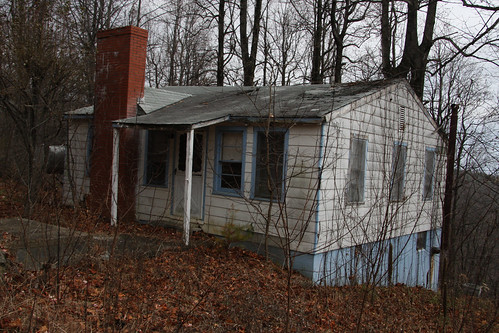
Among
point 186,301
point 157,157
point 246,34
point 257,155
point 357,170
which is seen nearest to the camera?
point 186,301

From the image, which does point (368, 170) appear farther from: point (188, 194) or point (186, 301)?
point (186, 301)

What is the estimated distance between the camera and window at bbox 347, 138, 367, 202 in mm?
10312

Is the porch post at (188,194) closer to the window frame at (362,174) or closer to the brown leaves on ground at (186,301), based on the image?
the brown leaves on ground at (186,301)

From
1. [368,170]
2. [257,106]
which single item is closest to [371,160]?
[368,170]

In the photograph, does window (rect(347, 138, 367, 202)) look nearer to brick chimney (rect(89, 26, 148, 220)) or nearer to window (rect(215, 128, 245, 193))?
window (rect(215, 128, 245, 193))

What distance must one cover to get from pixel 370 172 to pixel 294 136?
2623 mm

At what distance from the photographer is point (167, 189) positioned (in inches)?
458

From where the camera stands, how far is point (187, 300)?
6395 mm

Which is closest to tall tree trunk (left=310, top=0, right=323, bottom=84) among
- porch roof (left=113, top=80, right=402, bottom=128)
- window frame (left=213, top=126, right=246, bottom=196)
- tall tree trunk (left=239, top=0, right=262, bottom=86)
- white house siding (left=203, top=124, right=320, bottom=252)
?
tall tree trunk (left=239, top=0, right=262, bottom=86)

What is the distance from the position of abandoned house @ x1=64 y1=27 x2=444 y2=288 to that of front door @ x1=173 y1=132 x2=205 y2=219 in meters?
0.03

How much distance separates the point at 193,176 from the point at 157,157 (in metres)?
1.40

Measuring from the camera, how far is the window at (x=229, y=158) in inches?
410

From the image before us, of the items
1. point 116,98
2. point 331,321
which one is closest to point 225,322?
point 331,321

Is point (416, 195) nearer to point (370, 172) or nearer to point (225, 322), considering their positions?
point (370, 172)
